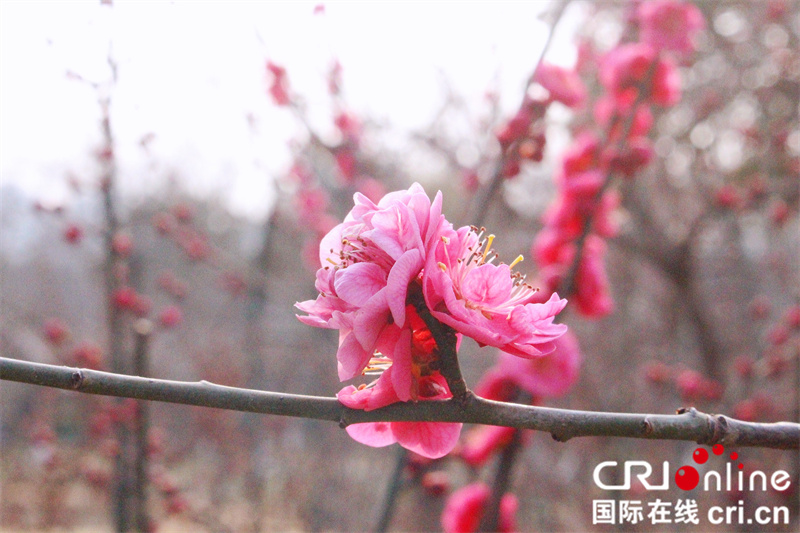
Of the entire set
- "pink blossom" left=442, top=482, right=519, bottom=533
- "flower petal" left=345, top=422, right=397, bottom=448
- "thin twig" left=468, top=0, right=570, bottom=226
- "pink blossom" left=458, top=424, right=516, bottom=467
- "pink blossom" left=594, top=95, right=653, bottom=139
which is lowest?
"pink blossom" left=442, top=482, right=519, bottom=533

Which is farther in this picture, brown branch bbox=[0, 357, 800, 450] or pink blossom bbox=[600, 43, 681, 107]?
pink blossom bbox=[600, 43, 681, 107]

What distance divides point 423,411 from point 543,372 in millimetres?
972

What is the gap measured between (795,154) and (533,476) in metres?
2.36

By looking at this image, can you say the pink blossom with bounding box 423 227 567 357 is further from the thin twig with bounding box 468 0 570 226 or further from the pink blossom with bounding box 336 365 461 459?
the thin twig with bounding box 468 0 570 226

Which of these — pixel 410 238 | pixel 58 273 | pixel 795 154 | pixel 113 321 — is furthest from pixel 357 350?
pixel 58 273

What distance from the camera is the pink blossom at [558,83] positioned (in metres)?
1.56

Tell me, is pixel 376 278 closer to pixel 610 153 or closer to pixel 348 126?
pixel 610 153

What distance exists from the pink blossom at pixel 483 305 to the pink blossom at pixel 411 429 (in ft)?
0.27

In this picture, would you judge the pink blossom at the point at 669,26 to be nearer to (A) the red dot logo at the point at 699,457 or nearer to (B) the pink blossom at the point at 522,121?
(B) the pink blossom at the point at 522,121

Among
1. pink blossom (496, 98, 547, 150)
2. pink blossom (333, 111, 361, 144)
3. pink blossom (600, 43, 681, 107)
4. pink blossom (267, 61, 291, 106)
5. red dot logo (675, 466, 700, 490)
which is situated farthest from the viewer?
pink blossom (333, 111, 361, 144)

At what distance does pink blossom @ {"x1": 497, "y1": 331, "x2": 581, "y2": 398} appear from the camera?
1524mm

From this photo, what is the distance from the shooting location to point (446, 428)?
0.69 m

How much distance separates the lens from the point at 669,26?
1.79m

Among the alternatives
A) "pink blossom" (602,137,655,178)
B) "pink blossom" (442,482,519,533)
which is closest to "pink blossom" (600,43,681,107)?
"pink blossom" (602,137,655,178)
